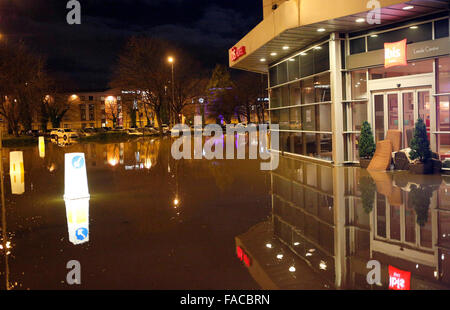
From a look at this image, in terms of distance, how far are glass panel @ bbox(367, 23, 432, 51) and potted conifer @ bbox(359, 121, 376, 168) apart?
2799mm

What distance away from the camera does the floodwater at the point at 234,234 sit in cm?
538

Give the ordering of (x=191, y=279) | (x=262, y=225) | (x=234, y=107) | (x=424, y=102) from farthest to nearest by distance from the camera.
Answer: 1. (x=234, y=107)
2. (x=424, y=102)
3. (x=262, y=225)
4. (x=191, y=279)

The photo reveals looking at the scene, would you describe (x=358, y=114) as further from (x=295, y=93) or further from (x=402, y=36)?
(x=295, y=93)

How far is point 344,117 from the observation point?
17078 mm

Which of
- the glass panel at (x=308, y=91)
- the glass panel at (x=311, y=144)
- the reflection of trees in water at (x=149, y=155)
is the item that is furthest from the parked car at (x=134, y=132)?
the glass panel at (x=308, y=91)

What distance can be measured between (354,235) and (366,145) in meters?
9.40

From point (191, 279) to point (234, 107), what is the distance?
73584 mm

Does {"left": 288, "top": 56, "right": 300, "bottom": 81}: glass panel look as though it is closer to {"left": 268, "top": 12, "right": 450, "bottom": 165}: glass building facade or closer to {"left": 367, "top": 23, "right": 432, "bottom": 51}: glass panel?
{"left": 268, "top": 12, "right": 450, "bottom": 165}: glass building facade

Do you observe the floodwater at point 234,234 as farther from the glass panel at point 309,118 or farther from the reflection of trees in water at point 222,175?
the glass panel at point 309,118

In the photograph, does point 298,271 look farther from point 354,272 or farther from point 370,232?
point 370,232

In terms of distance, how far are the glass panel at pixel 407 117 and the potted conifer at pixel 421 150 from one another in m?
1.68

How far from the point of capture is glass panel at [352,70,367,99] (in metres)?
16.8

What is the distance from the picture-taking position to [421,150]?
45.9 ft
